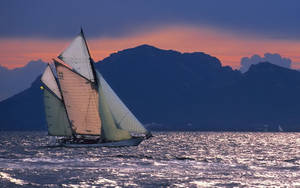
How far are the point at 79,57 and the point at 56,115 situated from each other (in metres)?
13.6

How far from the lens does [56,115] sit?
10900 centimetres

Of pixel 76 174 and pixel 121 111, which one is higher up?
pixel 121 111

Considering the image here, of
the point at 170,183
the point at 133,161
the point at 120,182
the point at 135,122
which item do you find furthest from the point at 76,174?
the point at 135,122

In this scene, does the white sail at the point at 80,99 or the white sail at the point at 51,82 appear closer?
the white sail at the point at 80,99

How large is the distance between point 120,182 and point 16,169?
1732cm

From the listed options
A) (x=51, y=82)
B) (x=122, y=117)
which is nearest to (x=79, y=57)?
(x=51, y=82)

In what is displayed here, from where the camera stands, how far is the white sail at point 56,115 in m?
108

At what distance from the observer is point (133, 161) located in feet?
261

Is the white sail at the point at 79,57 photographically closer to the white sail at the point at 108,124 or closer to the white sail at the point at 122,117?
the white sail at the point at 108,124

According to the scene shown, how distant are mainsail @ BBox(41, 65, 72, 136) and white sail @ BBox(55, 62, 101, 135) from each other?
4820mm

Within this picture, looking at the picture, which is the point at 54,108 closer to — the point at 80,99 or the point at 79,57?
the point at 80,99

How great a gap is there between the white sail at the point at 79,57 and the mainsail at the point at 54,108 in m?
6.28

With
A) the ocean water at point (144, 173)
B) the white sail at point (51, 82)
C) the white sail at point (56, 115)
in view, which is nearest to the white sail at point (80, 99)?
the white sail at point (51, 82)

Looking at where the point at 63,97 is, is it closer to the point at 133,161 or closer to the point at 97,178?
the point at 133,161
